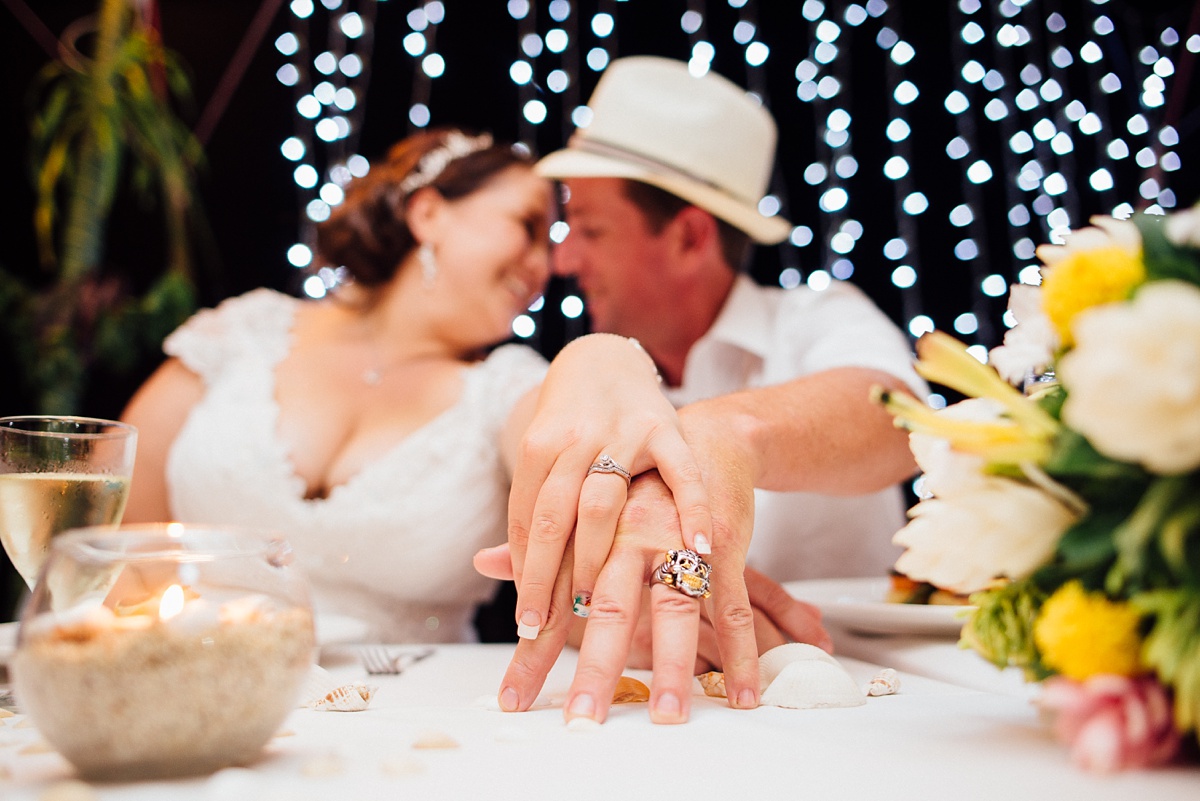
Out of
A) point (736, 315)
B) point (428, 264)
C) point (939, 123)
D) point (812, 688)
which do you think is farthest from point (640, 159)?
point (812, 688)

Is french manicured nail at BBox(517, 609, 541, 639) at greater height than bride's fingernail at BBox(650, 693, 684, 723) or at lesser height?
greater

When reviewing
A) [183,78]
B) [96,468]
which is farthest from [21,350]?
[96,468]

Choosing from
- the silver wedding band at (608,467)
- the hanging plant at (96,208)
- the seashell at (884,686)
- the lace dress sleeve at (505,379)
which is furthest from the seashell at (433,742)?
the hanging plant at (96,208)

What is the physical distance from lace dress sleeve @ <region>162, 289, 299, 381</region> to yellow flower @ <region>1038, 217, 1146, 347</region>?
180cm

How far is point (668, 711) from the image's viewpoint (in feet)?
1.92

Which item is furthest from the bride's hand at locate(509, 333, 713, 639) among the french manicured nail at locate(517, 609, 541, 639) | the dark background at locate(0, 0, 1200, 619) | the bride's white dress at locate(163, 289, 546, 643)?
the dark background at locate(0, 0, 1200, 619)

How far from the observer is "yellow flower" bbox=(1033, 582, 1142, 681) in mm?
417

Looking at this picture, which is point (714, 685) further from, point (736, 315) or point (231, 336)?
point (231, 336)

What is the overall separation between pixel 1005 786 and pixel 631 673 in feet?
1.63

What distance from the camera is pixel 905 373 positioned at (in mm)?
1558

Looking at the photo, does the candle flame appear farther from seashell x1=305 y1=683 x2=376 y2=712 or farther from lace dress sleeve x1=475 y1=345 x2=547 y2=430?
lace dress sleeve x1=475 y1=345 x2=547 y2=430

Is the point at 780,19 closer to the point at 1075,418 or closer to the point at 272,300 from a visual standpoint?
the point at 272,300

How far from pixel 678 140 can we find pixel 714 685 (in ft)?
4.79

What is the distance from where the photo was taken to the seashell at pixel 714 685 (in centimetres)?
73
